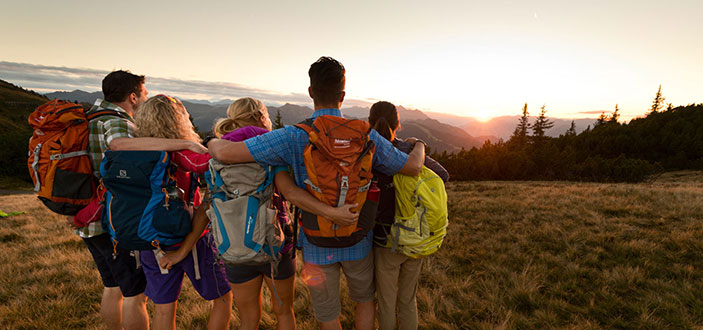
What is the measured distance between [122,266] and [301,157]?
8.00ft

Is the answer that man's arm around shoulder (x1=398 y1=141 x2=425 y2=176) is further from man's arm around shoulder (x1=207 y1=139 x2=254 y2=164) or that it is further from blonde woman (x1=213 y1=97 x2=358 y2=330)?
man's arm around shoulder (x1=207 y1=139 x2=254 y2=164)

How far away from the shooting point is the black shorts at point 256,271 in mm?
2627

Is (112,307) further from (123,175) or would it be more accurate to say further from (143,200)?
(123,175)

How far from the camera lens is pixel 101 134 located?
2.83 meters

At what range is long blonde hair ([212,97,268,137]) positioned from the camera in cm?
276

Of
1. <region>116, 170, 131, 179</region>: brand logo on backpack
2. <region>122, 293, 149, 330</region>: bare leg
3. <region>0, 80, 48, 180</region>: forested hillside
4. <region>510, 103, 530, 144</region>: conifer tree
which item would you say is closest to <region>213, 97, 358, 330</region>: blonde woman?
<region>116, 170, 131, 179</region>: brand logo on backpack

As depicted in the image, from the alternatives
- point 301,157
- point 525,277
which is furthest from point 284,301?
point 525,277

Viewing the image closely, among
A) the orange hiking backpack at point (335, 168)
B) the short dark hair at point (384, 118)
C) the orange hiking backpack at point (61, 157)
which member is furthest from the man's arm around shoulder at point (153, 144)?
the short dark hair at point (384, 118)

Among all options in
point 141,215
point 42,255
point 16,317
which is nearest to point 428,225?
point 141,215

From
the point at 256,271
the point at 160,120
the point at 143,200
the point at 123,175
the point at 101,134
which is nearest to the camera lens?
the point at 123,175

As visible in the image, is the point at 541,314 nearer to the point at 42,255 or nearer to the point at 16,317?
the point at 16,317

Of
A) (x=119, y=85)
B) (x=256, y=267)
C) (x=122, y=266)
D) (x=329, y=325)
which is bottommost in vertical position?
(x=329, y=325)

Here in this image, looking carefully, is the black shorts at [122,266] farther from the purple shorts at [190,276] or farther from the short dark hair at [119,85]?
the short dark hair at [119,85]

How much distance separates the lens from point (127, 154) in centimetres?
241
